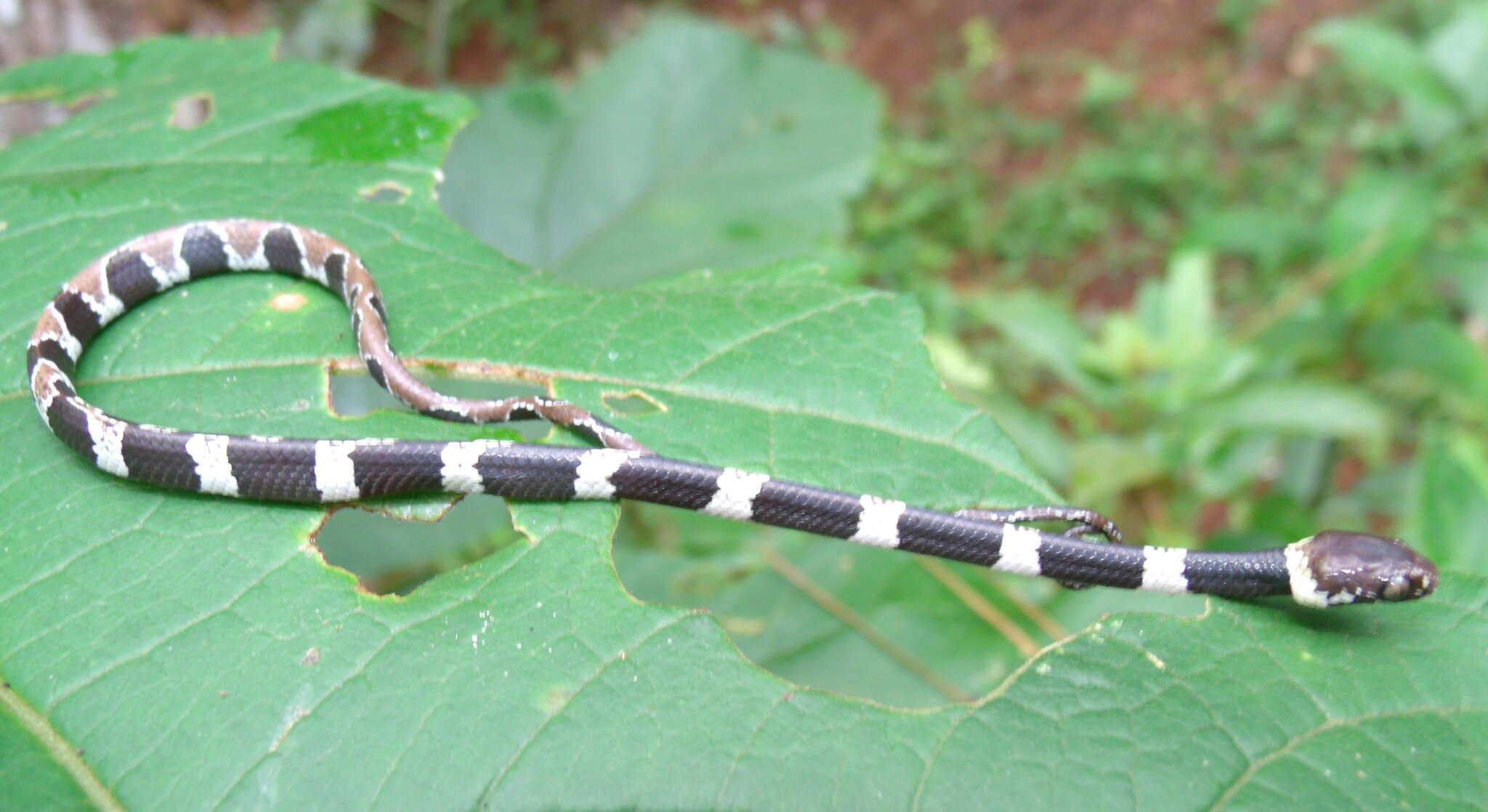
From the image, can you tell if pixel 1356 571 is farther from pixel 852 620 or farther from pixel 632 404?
pixel 632 404

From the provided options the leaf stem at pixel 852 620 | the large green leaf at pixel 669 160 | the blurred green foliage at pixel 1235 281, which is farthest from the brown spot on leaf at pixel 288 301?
the blurred green foliage at pixel 1235 281

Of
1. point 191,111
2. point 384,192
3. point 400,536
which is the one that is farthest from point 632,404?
point 191,111

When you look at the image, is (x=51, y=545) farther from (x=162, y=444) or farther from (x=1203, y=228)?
(x=1203, y=228)

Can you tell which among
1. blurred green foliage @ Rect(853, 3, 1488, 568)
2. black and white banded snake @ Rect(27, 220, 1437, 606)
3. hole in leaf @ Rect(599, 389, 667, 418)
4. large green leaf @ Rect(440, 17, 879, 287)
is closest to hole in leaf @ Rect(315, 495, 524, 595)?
black and white banded snake @ Rect(27, 220, 1437, 606)

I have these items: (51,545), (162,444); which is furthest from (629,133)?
(51,545)

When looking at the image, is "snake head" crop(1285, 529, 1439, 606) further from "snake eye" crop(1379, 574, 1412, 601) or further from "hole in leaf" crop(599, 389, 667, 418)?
"hole in leaf" crop(599, 389, 667, 418)

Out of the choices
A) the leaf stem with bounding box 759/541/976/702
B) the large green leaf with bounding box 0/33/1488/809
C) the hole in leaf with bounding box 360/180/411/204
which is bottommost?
the leaf stem with bounding box 759/541/976/702
